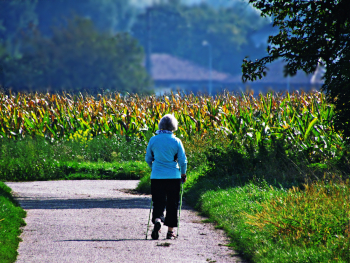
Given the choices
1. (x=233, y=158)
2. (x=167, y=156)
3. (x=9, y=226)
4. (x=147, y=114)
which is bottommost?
(x=9, y=226)

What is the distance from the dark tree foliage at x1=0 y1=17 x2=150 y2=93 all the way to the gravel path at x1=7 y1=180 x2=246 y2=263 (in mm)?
14182

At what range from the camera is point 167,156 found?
6594 millimetres

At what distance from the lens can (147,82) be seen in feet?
105

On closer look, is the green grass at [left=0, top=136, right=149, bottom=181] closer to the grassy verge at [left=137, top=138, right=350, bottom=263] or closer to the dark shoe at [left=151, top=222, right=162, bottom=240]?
the grassy verge at [left=137, top=138, right=350, bottom=263]

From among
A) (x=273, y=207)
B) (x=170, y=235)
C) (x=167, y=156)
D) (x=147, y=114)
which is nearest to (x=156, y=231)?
(x=170, y=235)

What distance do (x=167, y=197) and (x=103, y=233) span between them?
1.02 meters

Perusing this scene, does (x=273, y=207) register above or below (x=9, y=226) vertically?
above

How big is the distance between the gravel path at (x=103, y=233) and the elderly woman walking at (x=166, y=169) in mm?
308

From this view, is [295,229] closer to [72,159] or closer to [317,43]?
[317,43]

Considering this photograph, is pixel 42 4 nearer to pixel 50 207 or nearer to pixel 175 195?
pixel 50 207

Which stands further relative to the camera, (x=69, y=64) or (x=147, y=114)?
(x=69, y=64)

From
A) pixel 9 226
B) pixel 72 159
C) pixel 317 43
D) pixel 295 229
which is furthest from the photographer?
pixel 72 159

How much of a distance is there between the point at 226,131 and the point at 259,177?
2883 millimetres

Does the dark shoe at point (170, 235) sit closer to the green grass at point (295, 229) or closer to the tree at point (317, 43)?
the green grass at point (295, 229)
